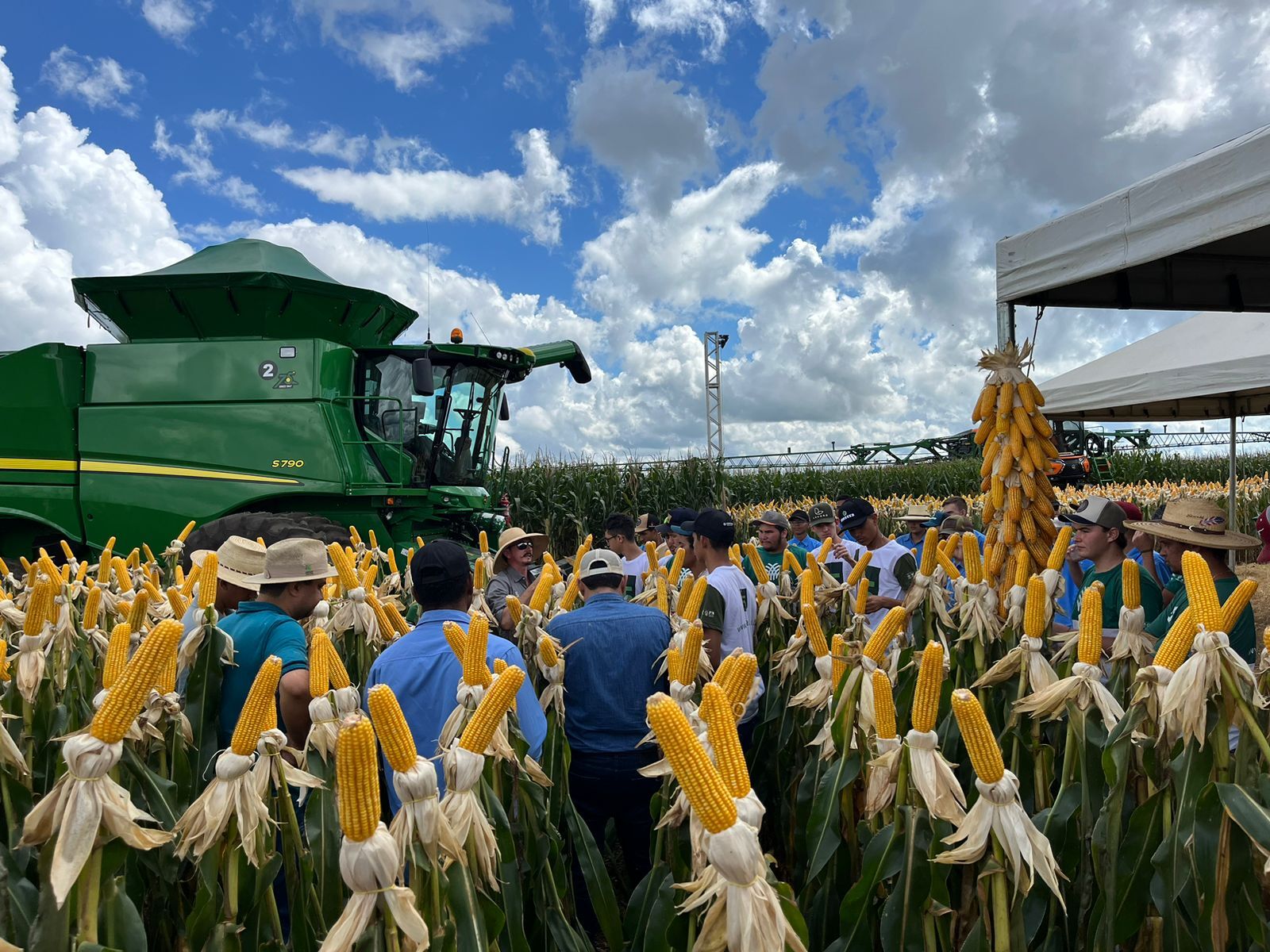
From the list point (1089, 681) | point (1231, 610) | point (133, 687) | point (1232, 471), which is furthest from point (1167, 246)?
point (1232, 471)

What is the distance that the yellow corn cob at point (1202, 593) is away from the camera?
2.10m

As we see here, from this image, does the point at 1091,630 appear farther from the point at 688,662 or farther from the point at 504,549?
the point at 504,549

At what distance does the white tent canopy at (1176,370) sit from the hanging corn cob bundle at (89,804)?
20.3 ft

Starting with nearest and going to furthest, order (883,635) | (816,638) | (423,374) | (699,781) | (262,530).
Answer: (699,781) < (883,635) < (816,638) < (262,530) < (423,374)

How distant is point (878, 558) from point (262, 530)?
5.94m

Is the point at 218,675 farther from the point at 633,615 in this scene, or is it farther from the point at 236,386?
the point at 236,386

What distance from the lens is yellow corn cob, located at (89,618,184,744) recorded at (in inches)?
64.3

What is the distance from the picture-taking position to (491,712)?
175cm

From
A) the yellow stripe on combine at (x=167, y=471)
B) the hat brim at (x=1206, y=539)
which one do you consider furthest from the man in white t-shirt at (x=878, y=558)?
the yellow stripe on combine at (x=167, y=471)

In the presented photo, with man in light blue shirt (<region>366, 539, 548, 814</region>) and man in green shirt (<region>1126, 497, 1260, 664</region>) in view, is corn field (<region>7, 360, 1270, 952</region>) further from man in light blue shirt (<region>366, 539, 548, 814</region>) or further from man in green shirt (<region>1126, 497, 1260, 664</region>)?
man in green shirt (<region>1126, 497, 1260, 664</region>)

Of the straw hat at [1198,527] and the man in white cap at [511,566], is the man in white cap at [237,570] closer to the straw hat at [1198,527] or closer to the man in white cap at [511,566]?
the man in white cap at [511,566]

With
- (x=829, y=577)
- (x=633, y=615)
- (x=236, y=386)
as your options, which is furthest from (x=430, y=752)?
(x=236, y=386)

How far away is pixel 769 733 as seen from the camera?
4.01 m

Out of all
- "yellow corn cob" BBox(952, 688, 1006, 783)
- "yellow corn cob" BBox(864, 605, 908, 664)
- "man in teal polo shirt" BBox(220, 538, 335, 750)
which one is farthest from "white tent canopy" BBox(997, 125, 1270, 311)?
"man in teal polo shirt" BBox(220, 538, 335, 750)
